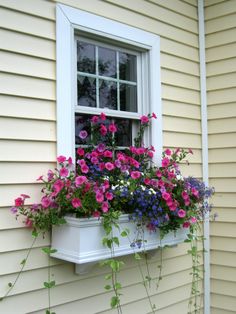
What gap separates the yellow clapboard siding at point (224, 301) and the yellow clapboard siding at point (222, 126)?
145 cm

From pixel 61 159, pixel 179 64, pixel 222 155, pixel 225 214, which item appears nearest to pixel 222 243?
pixel 225 214

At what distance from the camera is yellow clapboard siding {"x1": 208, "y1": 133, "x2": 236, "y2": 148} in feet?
11.8

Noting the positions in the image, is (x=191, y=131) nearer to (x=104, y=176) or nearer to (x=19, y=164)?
(x=104, y=176)

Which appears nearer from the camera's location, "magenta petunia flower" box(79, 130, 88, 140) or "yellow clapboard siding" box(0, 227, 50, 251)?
"yellow clapboard siding" box(0, 227, 50, 251)

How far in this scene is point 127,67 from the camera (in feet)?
10.6

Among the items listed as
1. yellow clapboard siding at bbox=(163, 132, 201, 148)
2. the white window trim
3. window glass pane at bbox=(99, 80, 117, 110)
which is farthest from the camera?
yellow clapboard siding at bbox=(163, 132, 201, 148)

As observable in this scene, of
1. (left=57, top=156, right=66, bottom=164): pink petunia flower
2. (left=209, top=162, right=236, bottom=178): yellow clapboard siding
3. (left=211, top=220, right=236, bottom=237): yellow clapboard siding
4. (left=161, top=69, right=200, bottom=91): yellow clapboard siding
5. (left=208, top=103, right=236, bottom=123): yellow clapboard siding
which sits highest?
(left=161, top=69, right=200, bottom=91): yellow clapboard siding

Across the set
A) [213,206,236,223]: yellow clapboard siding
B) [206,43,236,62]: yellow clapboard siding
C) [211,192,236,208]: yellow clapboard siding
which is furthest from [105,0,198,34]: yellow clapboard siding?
[213,206,236,223]: yellow clapboard siding

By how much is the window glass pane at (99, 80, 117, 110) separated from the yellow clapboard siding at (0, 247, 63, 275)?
1.15 meters

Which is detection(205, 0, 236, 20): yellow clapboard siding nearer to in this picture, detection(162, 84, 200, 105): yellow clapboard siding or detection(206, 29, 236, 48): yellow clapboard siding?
detection(206, 29, 236, 48): yellow clapboard siding

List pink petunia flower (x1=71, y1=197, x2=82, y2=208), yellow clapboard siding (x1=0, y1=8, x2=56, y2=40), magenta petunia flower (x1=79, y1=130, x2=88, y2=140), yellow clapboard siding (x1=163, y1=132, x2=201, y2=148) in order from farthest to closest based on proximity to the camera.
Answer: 1. yellow clapboard siding (x1=163, y1=132, x2=201, y2=148)
2. magenta petunia flower (x1=79, y1=130, x2=88, y2=140)
3. yellow clapboard siding (x1=0, y1=8, x2=56, y2=40)
4. pink petunia flower (x1=71, y1=197, x2=82, y2=208)

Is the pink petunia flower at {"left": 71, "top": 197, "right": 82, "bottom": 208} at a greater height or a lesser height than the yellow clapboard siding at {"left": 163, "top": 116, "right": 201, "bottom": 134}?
lesser

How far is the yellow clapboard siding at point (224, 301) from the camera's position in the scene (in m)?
3.53

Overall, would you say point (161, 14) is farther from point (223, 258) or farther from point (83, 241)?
point (223, 258)
